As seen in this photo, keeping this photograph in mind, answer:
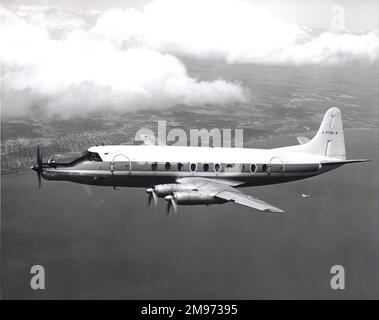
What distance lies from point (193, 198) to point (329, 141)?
54.9 ft

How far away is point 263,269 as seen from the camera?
138 feet

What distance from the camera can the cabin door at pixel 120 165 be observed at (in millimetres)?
32375

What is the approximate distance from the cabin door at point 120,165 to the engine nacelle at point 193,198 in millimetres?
5711

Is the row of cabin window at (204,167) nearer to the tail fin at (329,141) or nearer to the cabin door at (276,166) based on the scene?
the cabin door at (276,166)

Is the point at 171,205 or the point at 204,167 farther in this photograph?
the point at 204,167

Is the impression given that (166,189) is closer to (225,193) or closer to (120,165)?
(225,193)

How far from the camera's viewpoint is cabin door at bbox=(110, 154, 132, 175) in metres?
32.4

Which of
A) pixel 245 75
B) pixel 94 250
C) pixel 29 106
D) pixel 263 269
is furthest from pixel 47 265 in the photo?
pixel 245 75

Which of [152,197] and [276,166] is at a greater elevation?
[276,166]

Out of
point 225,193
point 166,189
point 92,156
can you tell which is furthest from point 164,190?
point 92,156

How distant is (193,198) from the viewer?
28547 millimetres

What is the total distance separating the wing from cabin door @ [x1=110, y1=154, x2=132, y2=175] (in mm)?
4120

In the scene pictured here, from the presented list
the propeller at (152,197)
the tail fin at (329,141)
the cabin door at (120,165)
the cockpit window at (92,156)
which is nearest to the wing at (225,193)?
the propeller at (152,197)

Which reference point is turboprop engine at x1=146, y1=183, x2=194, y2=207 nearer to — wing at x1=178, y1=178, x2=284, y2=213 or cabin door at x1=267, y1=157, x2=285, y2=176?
wing at x1=178, y1=178, x2=284, y2=213
